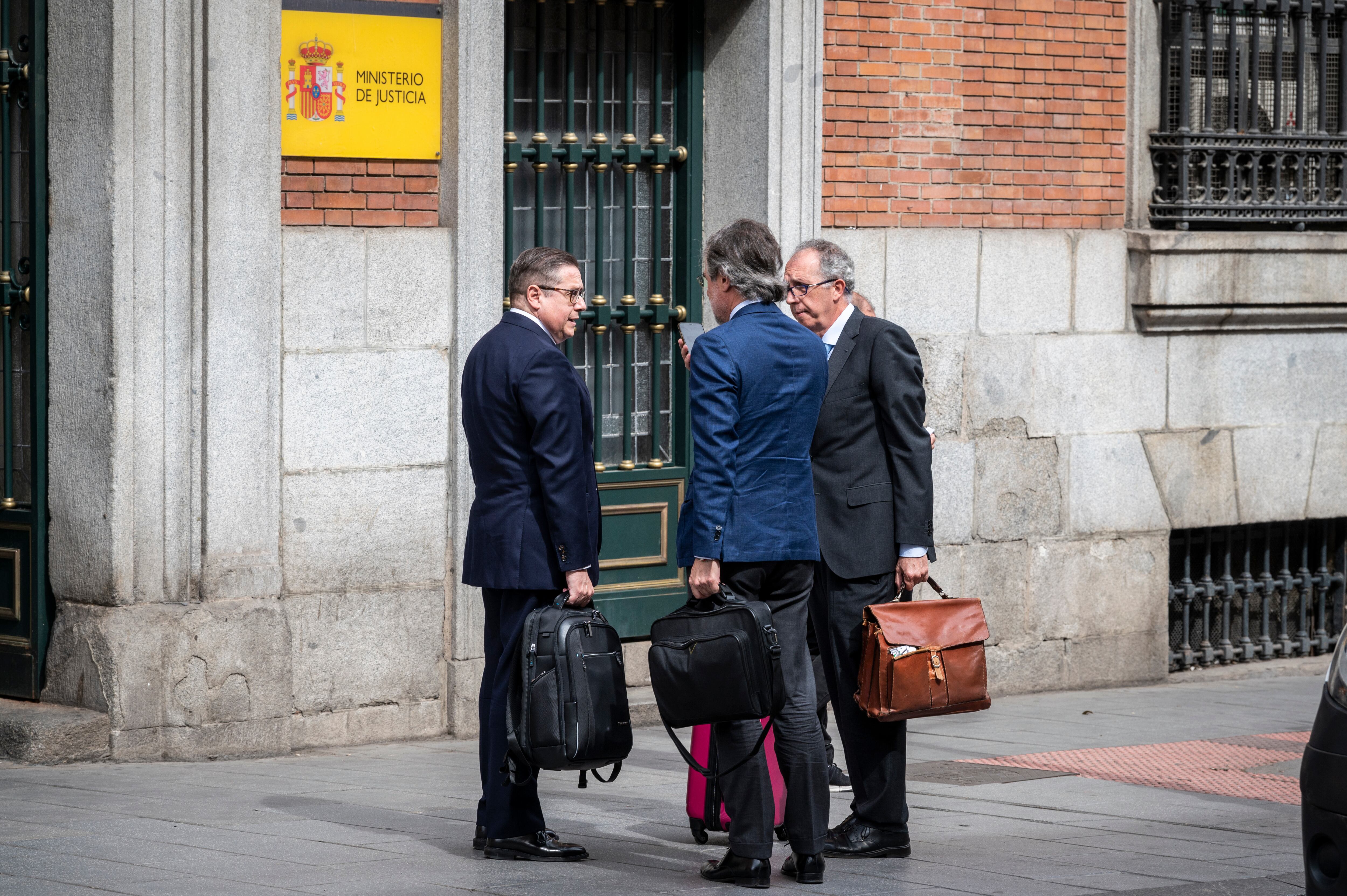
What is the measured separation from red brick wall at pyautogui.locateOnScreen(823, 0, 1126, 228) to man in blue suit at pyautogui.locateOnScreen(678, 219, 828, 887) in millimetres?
3772

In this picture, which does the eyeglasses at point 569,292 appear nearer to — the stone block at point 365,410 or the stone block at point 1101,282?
the stone block at point 365,410

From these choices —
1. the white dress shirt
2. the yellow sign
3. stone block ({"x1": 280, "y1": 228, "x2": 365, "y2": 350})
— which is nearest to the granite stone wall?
the yellow sign

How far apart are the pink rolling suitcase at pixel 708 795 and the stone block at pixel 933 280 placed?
3735 mm

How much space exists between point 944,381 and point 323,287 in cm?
324

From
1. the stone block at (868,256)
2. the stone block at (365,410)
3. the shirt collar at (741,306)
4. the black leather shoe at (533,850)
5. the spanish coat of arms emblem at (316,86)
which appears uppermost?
the spanish coat of arms emblem at (316,86)

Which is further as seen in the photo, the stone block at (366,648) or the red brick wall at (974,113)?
the red brick wall at (974,113)

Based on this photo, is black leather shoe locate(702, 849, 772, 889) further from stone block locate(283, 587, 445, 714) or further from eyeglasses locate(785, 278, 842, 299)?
stone block locate(283, 587, 445, 714)

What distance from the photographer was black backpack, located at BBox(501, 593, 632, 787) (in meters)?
5.90

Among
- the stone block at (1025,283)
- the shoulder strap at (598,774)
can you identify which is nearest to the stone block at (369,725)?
the shoulder strap at (598,774)

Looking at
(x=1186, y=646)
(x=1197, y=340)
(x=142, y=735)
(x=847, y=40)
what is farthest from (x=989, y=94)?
(x=142, y=735)

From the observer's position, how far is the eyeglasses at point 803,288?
654 cm

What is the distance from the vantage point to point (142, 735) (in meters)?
7.83

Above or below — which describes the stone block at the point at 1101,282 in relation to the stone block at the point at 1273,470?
above

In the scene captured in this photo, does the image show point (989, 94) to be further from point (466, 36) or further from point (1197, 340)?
point (466, 36)
